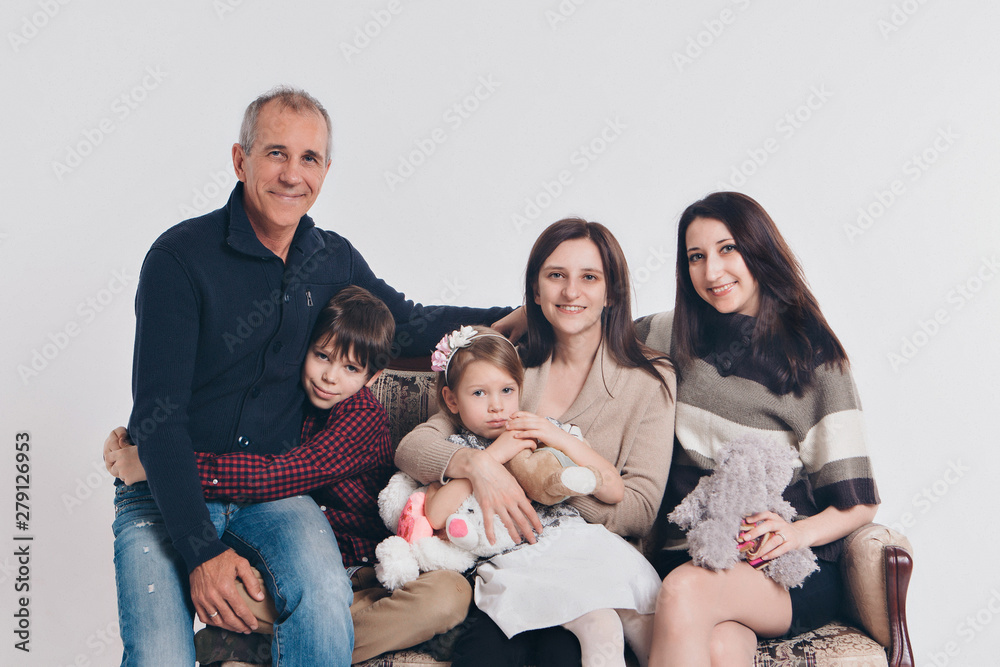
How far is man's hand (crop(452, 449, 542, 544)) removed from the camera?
201cm

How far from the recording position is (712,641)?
1.85 meters

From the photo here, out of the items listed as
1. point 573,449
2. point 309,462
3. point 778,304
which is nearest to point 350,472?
point 309,462

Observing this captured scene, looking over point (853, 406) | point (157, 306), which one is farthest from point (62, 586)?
point (853, 406)

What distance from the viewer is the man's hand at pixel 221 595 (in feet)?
6.02

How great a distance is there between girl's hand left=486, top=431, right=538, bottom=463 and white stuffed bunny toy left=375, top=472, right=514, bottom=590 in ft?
0.44

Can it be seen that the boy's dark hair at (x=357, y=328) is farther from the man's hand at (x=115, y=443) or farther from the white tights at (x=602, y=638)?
the white tights at (x=602, y=638)

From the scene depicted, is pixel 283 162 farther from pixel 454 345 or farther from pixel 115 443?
pixel 115 443

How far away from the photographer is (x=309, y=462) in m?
2.12

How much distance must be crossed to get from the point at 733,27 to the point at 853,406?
1986 millimetres

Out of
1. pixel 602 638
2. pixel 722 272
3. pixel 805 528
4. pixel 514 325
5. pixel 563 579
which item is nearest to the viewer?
pixel 602 638

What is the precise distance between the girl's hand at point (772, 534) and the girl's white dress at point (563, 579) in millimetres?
278

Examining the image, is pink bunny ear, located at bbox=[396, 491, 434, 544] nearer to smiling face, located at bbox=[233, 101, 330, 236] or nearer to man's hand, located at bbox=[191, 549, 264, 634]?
man's hand, located at bbox=[191, 549, 264, 634]

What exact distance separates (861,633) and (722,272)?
1.05 m

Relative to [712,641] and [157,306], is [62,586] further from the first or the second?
[712,641]
